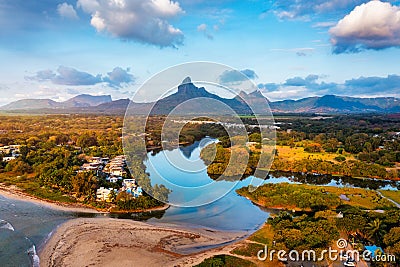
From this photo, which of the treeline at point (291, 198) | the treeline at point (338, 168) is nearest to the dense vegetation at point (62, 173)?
the treeline at point (291, 198)

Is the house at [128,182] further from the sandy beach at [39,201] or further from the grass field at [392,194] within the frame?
the grass field at [392,194]

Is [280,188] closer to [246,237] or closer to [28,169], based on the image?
[246,237]

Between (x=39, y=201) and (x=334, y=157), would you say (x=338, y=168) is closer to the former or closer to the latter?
(x=334, y=157)

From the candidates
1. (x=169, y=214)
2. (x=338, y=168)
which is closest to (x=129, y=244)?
(x=169, y=214)

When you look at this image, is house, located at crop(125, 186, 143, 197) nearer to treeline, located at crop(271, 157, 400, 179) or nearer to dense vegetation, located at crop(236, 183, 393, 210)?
dense vegetation, located at crop(236, 183, 393, 210)

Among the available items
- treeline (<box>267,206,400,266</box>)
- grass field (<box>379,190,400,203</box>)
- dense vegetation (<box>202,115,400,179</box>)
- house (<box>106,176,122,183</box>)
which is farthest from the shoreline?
grass field (<box>379,190,400,203</box>)
